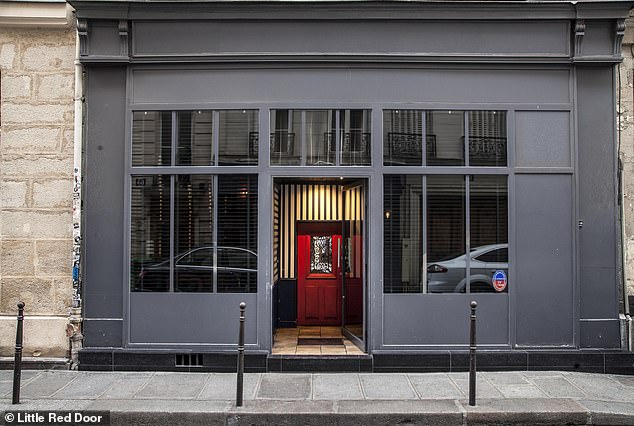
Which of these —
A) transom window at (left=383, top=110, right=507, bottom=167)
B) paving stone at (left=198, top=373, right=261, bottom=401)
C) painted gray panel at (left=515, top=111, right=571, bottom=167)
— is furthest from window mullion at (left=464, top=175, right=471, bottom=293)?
paving stone at (left=198, top=373, right=261, bottom=401)

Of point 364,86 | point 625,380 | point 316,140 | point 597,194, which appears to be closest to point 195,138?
point 316,140

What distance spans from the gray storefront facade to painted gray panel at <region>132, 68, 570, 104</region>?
0.03m

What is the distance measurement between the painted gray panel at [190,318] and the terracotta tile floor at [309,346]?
911mm

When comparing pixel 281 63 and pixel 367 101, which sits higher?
pixel 281 63

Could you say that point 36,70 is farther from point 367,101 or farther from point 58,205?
point 367,101

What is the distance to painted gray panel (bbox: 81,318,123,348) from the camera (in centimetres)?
868

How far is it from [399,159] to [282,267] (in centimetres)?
394

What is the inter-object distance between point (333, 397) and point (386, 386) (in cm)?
93

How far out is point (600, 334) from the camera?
8703 mm

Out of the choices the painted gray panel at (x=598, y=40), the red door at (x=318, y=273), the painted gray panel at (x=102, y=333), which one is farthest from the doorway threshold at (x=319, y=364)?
the painted gray panel at (x=598, y=40)

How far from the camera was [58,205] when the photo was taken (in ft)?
29.4

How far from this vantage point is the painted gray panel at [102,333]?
28.5ft

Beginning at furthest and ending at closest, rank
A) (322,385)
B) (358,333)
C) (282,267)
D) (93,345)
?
(282,267) → (358,333) → (93,345) → (322,385)

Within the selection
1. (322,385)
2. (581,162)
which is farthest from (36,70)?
(581,162)
